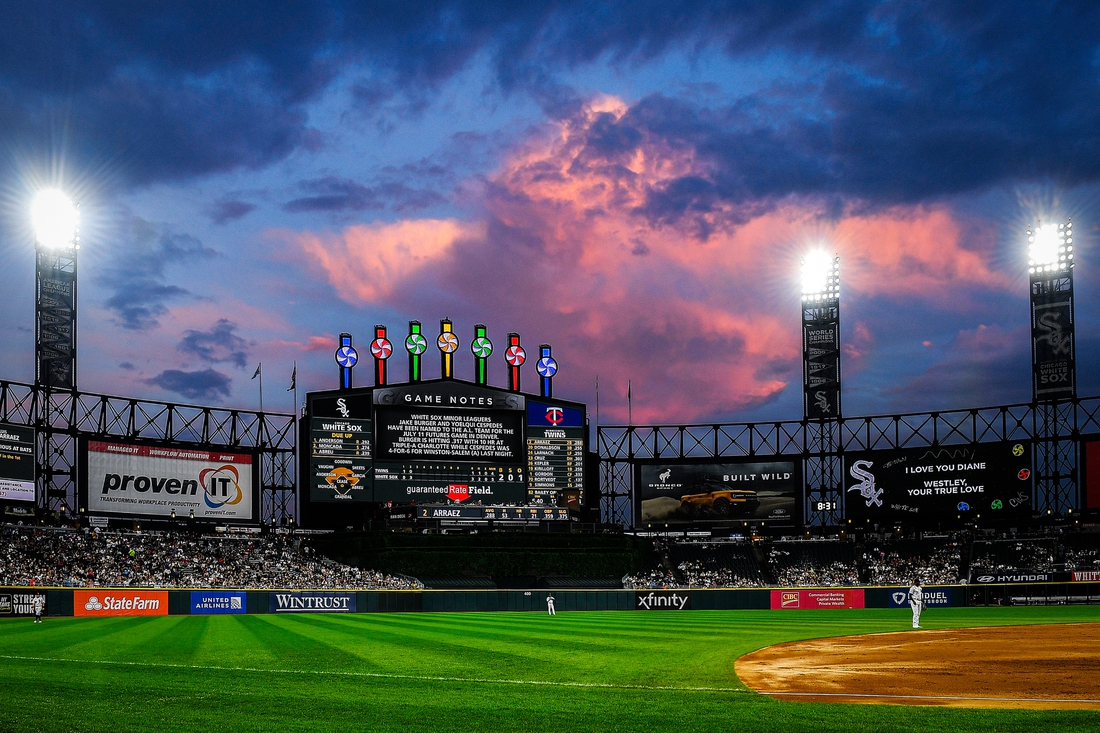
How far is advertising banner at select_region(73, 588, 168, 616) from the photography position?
47.9 metres

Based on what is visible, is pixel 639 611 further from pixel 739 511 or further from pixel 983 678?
pixel 983 678

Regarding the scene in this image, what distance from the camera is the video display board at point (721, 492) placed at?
75938 mm

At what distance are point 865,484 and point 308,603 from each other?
135 ft

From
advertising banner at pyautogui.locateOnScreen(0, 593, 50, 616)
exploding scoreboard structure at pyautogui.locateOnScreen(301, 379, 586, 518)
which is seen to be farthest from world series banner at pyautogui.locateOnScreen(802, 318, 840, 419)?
advertising banner at pyautogui.locateOnScreen(0, 593, 50, 616)

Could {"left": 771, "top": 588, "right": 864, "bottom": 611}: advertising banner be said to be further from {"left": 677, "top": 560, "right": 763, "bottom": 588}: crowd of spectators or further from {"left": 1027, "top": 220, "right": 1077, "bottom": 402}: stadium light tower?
{"left": 1027, "top": 220, "right": 1077, "bottom": 402}: stadium light tower

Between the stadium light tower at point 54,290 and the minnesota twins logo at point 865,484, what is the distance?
51996 millimetres

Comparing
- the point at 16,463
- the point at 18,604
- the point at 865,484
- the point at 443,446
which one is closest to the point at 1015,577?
the point at 865,484

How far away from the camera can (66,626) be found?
123ft

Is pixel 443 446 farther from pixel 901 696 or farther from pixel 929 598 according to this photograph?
pixel 901 696

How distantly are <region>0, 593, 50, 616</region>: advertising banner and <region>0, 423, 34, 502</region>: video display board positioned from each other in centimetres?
1338

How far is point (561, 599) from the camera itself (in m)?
55.0

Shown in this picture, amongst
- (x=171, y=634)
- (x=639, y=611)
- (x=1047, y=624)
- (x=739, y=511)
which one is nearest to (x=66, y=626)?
(x=171, y=634)

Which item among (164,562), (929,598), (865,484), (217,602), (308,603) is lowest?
(929,598)

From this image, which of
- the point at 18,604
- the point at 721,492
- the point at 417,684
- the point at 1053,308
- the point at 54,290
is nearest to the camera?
the point at 417,684
